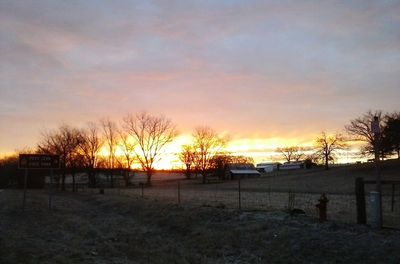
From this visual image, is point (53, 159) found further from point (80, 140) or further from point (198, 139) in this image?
point (198, 139)

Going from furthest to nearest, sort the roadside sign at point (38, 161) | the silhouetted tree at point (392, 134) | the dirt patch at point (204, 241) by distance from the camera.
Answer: the silhouetted tree at point (392, 134) → the roadside sign at point (38, 161) → the dirt patch at point (204, 241)

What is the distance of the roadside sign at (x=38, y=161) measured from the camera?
33.0 meters

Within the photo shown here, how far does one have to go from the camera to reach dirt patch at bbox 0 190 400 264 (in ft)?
38.9

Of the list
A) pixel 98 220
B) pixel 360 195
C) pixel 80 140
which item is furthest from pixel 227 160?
pixel 360 195

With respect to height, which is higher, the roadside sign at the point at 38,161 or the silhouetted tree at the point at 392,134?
the silhouetted tree at the point at 392,134

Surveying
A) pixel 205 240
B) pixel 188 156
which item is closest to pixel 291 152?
pixel 188 156

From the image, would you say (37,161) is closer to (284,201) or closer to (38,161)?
(38,161)

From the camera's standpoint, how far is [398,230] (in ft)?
42.0

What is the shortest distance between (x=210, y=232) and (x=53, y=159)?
815 inches

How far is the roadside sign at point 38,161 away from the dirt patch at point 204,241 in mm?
12349

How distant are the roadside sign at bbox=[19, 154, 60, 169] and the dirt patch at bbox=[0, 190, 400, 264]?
1235 centimetres

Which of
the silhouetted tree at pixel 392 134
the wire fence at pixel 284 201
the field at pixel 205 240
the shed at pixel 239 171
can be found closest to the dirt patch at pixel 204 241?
the field at pixel 205 240

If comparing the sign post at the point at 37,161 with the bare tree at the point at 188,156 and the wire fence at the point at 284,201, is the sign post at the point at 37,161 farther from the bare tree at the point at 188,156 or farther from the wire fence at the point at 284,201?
the bare tree at the point at 188,156

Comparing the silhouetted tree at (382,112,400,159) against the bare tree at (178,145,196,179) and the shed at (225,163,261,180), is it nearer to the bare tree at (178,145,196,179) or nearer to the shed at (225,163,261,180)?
the shed at (225,163,261,180)
